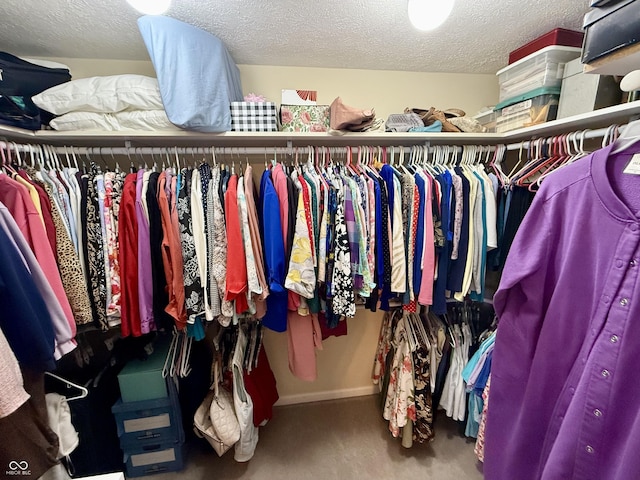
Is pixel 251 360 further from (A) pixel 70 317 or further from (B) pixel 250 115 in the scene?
(B) pixel 250 115

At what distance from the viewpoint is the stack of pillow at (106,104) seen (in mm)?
1161

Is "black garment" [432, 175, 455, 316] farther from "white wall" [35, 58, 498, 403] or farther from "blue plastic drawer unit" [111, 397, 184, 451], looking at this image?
"blue plastic drawer unit" [111, 397, 184, 451]

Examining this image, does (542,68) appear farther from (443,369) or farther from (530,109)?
(443,369)

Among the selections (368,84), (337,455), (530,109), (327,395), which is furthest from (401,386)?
(368,84)

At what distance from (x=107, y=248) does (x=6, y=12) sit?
37.9 inches

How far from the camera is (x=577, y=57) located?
1.26 meters

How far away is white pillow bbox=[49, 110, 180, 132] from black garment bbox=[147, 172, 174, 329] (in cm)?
22

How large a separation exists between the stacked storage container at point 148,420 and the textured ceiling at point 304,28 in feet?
5.27

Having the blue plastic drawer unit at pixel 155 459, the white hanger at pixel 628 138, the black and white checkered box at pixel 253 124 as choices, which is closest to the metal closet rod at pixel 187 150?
the black and white checkered box at pixel 253 124

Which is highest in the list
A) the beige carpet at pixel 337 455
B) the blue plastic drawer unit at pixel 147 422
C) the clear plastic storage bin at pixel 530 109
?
the clear plastic storage bin at pixel 530 109

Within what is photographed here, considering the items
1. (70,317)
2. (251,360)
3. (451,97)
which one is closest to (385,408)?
(251,360)

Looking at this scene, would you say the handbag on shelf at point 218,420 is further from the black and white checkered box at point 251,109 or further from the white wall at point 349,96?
the black and white checkered box at point 251,109

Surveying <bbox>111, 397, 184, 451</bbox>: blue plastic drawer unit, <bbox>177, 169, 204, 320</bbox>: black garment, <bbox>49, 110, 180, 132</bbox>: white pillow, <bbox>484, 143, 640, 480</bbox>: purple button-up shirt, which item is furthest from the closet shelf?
<bbox>111, 397, 184, 451</bbox>: blue plastic drawer unit

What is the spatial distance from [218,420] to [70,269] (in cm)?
102
